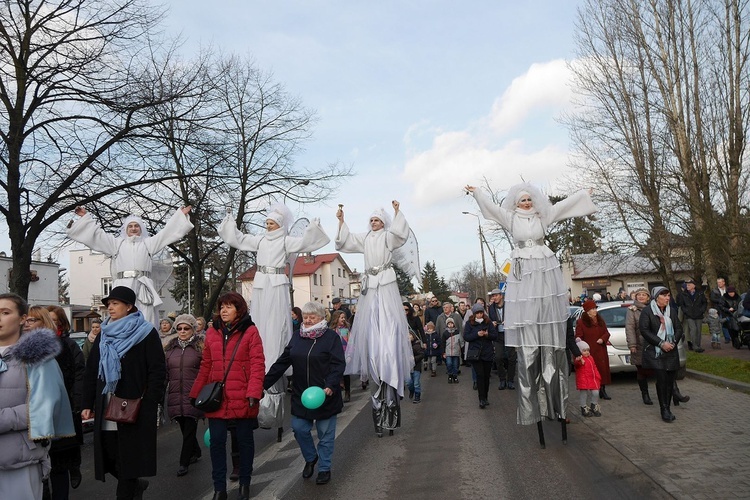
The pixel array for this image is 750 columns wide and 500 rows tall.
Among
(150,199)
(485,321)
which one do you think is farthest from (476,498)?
(150,199)

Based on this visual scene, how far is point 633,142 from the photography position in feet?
79.5

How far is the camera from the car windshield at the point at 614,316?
12817 millimetres

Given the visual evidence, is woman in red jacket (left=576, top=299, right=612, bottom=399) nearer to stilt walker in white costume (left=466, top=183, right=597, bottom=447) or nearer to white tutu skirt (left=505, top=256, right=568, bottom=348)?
stilt walker in white costume (left=466, top=183, right=597, bottom=447)

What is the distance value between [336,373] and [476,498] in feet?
5.77

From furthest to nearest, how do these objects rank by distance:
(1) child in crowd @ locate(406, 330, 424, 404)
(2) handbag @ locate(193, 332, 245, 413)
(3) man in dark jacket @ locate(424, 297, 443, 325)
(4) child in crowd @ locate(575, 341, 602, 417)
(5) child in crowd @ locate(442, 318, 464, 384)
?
1. (3) man in dark jacket @ locate(424, 297, 443, 325)
2. (5) child in crowd @ locate(442, 318, 464, 384)
3. (1) child in crowd @ locate(406, 330, 424, 404)
4. (4) child in crowd @ locate(575, 341, 602, 417)
5. (2) handbag @ locate(193, 332, 245, 413)

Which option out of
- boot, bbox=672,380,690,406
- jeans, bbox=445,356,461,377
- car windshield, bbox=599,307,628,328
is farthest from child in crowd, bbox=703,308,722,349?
boot, bbox=672,380,690,406

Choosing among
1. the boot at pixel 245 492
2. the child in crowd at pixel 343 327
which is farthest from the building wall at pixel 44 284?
the boot at pixel 245 492

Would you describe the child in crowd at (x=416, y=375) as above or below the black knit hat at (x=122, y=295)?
below

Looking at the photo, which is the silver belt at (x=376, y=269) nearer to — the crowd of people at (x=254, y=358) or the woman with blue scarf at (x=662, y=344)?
the crowd of people at (x=254, y=358)

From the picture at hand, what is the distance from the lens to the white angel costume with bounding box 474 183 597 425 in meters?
7.13

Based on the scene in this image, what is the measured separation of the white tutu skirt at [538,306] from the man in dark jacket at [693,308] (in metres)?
10.8

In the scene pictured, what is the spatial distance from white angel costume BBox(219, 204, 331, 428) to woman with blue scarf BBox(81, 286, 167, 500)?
3.01 metres

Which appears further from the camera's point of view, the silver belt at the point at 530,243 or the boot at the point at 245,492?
the silver belt at the point at 530,243

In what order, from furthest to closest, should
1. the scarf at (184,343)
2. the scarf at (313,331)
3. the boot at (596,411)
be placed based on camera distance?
the boot at (596,411), the scarf at (184,343), the scarf at (313,331)
